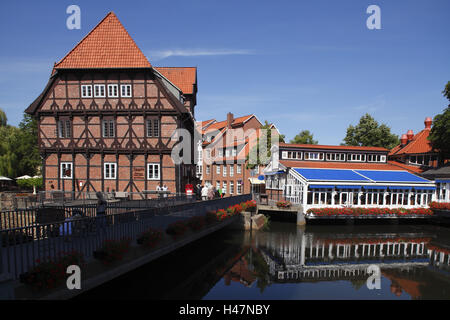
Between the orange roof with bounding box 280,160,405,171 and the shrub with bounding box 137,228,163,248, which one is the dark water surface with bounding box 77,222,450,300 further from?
the orange roof with bounding box 280,160,405,171

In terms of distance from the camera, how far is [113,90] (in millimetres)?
25922

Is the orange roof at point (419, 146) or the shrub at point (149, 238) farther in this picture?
the orange roof at point (419, 146)

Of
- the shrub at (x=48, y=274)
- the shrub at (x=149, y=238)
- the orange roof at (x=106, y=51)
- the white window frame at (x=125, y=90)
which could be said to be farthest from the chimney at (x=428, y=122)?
the shrub at (x=48, y=274)

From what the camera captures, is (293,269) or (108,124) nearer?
(293,269)

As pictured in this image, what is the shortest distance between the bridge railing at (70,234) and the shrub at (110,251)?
289 millimetres

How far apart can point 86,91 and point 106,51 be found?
401 cm

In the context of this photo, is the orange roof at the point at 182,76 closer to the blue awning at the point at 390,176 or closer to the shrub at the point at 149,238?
the blue awning at the point at 390,176

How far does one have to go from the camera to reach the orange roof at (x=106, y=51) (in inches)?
1003

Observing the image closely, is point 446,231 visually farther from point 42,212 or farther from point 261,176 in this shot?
point 42,212

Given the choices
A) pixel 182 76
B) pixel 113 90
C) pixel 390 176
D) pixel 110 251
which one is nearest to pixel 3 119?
pixel 182 76

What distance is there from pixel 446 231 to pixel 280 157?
16.3 m

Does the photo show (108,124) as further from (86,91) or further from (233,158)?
(233,158)

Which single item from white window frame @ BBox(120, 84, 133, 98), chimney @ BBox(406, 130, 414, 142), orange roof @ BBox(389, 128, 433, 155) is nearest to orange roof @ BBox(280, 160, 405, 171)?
orange roof @ BBox(389, 128, 433, 155)
